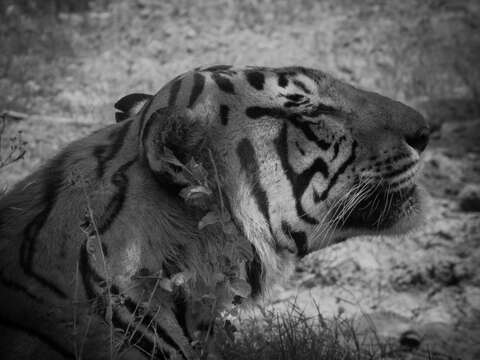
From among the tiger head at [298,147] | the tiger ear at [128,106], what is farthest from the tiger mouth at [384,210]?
the tiger ear at [128,106]

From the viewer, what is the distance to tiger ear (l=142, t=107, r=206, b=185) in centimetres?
208

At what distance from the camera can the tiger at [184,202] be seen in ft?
6.63

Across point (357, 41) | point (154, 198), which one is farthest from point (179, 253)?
point (357, 41)

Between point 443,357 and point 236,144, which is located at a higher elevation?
point 236,144

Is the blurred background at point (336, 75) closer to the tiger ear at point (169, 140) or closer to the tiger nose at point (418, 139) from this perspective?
the tiger nose at point (418, 139)

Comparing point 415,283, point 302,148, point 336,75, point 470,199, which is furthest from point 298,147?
point 336,75

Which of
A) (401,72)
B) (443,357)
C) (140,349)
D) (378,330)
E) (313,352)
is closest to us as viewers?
(140,349)

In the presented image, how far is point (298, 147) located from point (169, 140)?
0.52 m

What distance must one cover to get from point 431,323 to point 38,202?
236cm

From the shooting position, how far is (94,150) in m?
2.31

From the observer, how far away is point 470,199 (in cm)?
456

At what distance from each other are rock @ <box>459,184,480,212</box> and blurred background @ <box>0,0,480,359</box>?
0.01 m

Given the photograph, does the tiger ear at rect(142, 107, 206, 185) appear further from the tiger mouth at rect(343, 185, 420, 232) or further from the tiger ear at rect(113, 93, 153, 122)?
the tiger mouth at rect(343, 185, 420, 232)

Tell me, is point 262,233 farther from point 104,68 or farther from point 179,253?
point 104,68
